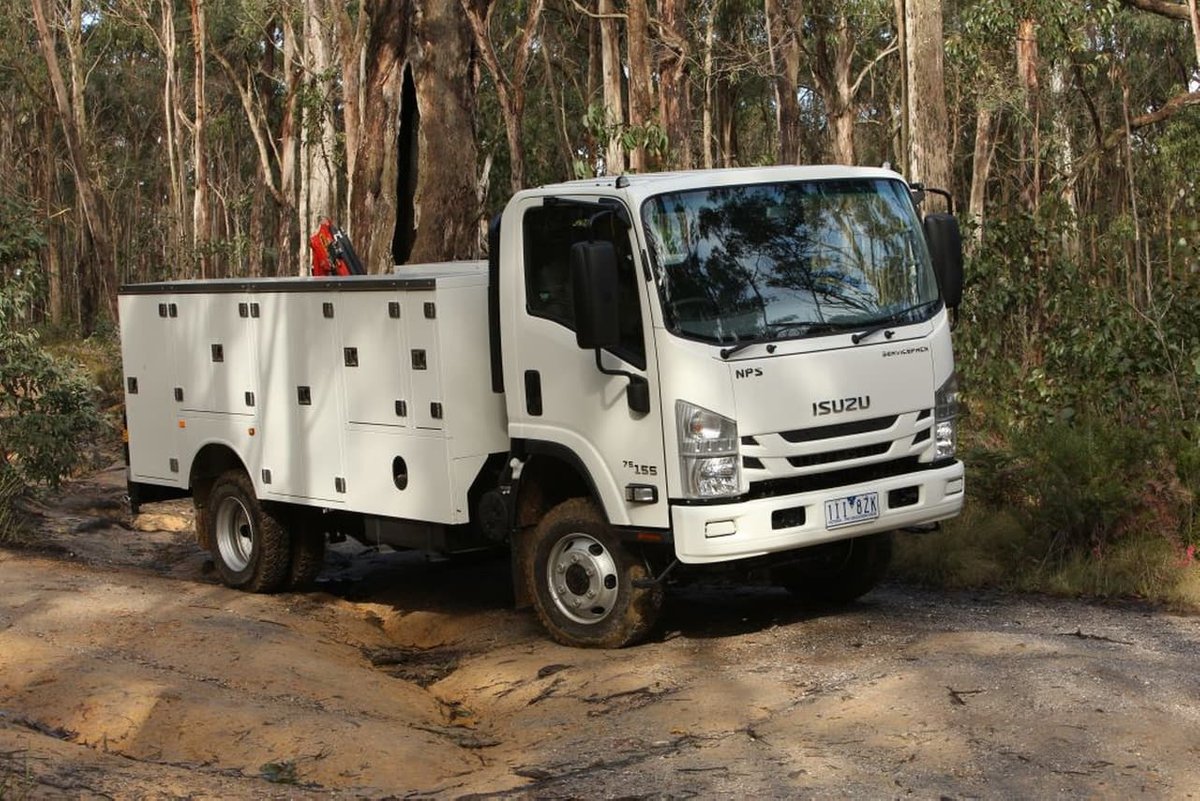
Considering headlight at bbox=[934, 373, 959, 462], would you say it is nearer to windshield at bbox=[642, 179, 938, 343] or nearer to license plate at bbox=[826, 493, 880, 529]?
windshield at bbox=[642, 179, 938, 343]

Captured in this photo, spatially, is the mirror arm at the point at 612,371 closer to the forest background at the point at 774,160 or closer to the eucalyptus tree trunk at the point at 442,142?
the forest background at the point at 774,160

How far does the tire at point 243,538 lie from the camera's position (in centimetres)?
1118

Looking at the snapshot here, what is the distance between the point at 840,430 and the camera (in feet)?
27.5

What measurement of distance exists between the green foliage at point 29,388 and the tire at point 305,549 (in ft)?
12.1

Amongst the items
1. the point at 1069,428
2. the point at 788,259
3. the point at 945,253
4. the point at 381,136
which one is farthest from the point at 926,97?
the point at 788,259

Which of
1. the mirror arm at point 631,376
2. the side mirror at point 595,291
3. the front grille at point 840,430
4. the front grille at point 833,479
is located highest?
the side mirror at point 595,291

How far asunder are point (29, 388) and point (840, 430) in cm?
862

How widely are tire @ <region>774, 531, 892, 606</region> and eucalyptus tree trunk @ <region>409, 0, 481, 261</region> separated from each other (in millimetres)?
7779

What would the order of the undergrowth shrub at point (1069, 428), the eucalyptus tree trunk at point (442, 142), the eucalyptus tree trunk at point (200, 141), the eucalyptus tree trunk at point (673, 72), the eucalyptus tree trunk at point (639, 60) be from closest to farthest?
the undergrowth shrub at point (1069, 428), the eucalyptus tree trunk at point (442, 142), the eucalyptus tree trunk at point (673, 72), the eucalyptus tree trunk at point (639, 60), the eucalyptus tree trunk at point (200, 141)

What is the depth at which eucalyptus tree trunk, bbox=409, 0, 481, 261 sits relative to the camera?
17.0m

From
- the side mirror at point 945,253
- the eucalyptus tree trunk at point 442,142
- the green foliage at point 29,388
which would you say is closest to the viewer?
the side mirror at point 945,253

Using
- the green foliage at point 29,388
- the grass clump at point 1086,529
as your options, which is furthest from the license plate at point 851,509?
the green foliage at point 29,388

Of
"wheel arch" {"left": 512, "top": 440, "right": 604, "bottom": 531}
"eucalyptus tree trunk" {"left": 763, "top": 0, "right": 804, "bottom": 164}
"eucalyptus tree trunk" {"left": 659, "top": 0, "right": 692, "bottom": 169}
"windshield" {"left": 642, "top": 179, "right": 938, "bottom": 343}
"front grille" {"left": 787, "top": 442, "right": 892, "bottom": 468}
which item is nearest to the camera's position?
"windshield" {"left": 642, "top": 179, "right": 938, "bottom": 343}

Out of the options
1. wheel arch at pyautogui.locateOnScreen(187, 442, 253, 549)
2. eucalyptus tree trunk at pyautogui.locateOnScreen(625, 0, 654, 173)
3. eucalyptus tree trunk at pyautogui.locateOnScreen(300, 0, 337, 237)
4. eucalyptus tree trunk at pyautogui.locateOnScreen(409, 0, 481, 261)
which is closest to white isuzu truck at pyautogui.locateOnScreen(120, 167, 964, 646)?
wheel arch at pyautogui.locateOnScreen(187, 442, 253, 549)
